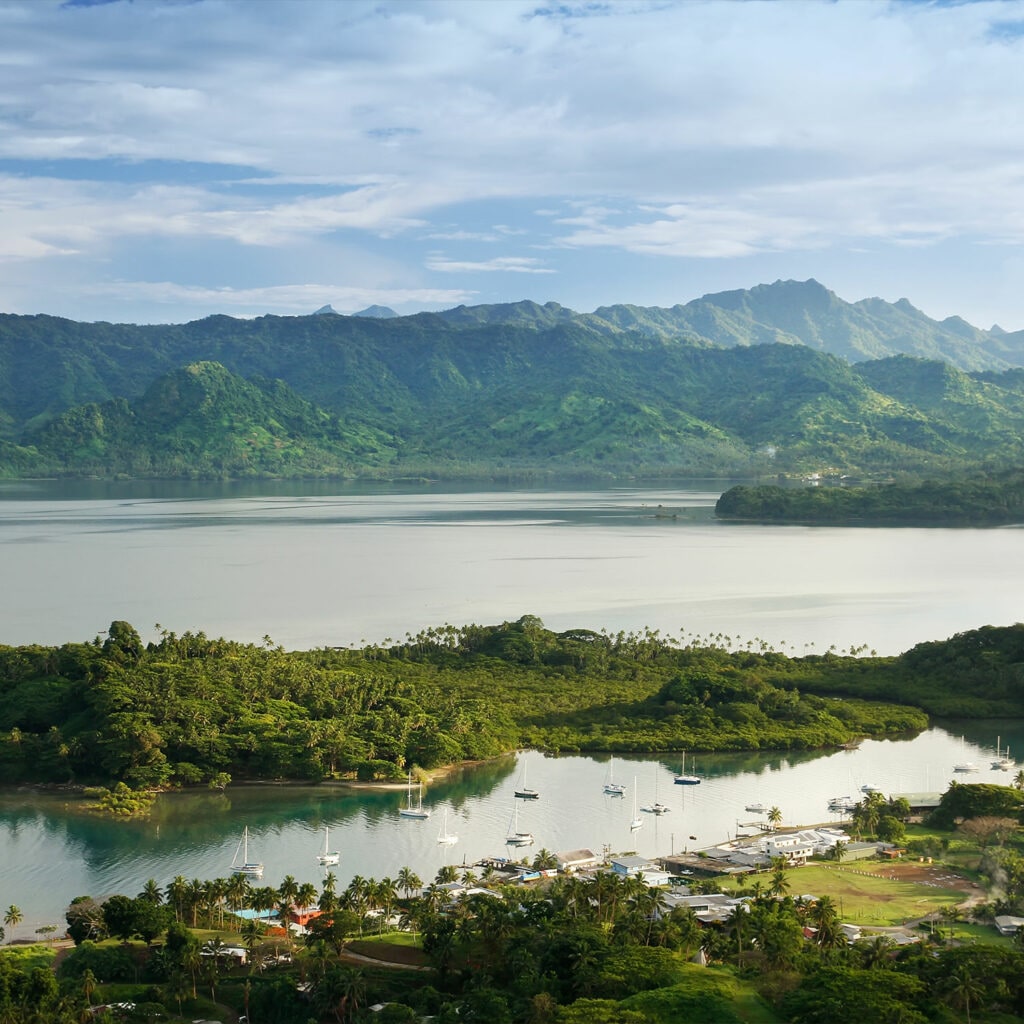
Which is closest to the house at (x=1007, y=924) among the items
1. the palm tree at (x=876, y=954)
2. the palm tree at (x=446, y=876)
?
the palm tree at (x=876, y=954)

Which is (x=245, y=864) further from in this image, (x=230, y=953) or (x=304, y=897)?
(x=230, y=953)

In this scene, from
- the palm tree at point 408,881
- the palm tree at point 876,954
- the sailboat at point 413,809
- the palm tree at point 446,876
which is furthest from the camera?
the sailboat at point 413,809

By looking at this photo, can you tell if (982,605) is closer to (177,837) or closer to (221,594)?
(221,594)

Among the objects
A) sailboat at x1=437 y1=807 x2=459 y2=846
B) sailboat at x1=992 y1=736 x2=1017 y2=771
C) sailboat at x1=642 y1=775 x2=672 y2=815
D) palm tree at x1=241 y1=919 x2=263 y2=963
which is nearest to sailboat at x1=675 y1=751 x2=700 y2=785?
sailboat at x1=642 y1=775 x2=672 y2=815

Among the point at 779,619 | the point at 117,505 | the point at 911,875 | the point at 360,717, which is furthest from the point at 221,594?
the point at 117,505

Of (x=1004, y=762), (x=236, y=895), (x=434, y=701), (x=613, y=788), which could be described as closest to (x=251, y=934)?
(x=236, y=895)

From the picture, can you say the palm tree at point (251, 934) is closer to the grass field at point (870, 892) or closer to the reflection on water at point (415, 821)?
the reflection on water at point (415, 821)

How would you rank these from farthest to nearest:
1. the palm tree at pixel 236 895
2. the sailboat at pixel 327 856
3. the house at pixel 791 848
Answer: the house at pixel 791 848, the sailboat at pixel 327 856, the palm tree at pixel 236 895
